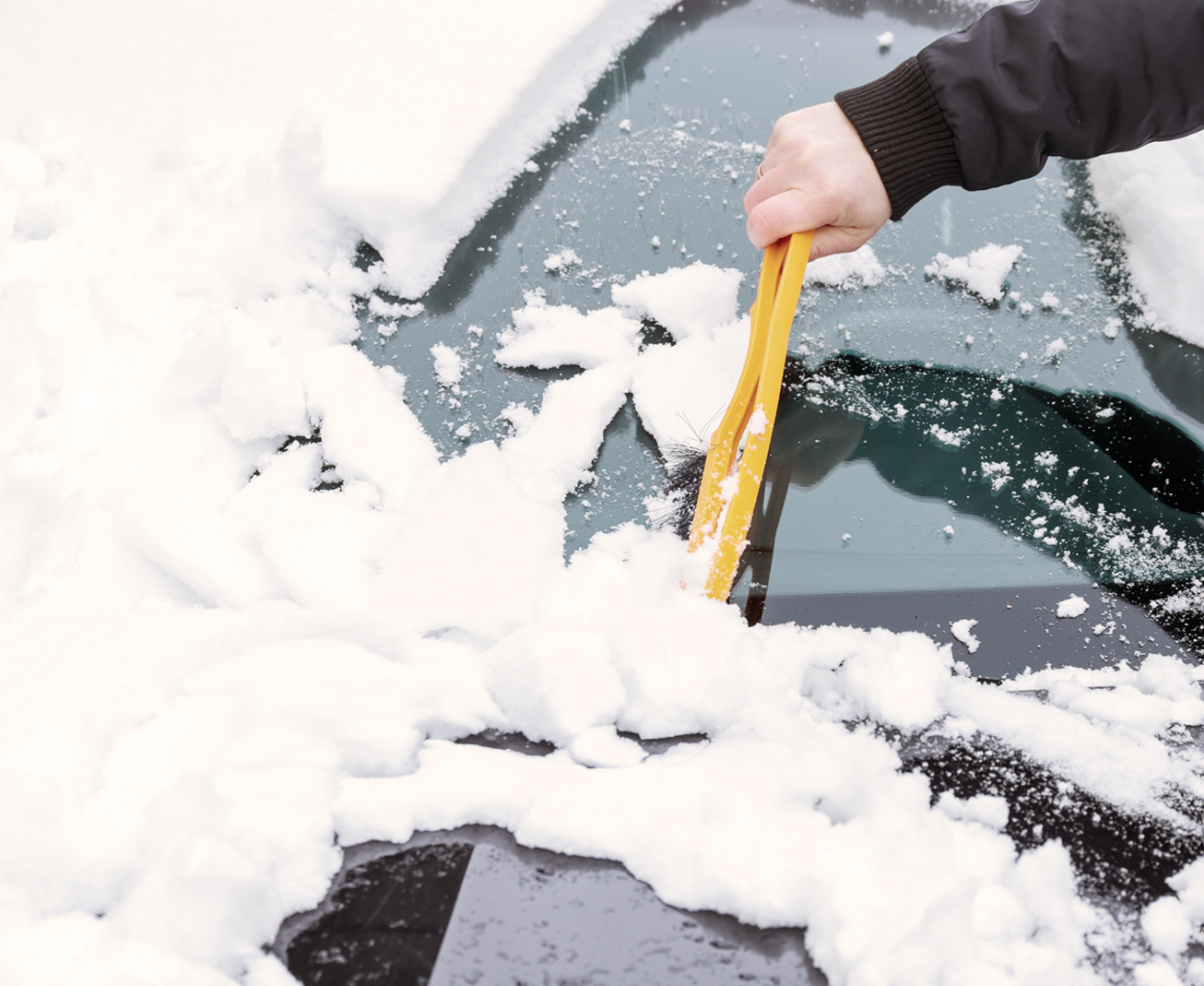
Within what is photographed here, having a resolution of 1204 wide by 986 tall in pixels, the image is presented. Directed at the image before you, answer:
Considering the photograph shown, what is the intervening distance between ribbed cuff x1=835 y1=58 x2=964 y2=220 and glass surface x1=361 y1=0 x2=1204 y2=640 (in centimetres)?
18

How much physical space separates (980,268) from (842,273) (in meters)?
0.19

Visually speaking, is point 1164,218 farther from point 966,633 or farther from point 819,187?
point 966,633

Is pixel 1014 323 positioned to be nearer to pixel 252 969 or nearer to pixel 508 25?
pixel 508 25

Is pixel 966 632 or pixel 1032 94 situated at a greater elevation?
pixel 1032 94

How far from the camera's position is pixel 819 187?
3.03 ft

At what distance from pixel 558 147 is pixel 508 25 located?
251mm

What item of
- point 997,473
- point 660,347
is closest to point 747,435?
point 660,347

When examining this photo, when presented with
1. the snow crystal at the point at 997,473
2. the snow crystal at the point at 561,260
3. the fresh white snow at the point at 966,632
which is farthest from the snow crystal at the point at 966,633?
the snow crystal at the point at 561,260

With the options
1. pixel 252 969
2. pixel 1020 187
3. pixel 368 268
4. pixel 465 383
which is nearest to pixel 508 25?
pixel 368 268

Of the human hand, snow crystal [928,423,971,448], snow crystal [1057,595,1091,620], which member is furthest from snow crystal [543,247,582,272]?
snow crystal [1057,595,1091,620]

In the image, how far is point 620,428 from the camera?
102 cm

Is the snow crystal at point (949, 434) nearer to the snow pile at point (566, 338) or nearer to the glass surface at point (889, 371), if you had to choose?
the glass surface at point (889, 371)

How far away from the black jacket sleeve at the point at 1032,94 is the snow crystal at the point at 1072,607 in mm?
501

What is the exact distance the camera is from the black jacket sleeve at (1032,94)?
90 centimetres
